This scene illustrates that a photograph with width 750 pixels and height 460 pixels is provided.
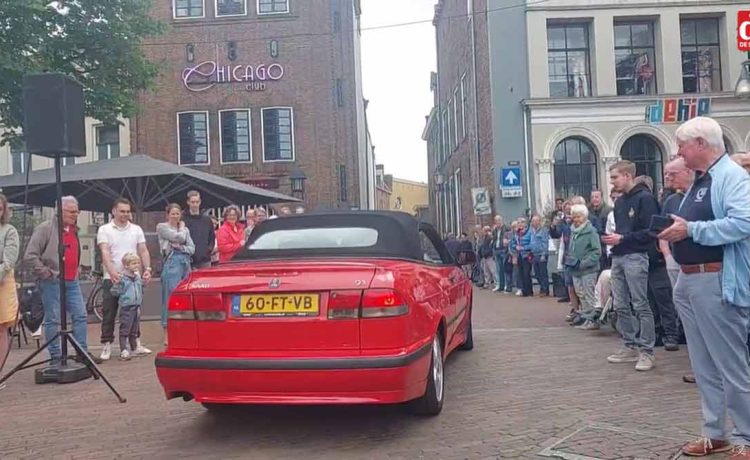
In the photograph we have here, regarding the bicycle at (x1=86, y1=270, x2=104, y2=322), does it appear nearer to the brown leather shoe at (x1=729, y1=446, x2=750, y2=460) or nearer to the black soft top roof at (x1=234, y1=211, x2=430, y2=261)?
the black soft top roof at (x1=234, y1=211, x2=430, y2=261)

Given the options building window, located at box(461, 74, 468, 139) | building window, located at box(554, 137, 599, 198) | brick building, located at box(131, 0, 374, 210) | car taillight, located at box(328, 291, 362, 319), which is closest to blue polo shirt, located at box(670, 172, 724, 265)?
car taillight, located at box(328, 291, 362, 319)

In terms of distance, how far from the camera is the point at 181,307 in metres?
4.56

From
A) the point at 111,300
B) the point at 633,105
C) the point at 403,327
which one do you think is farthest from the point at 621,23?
the point at 403,327

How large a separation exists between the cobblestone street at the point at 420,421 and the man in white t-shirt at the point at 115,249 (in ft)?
4.01

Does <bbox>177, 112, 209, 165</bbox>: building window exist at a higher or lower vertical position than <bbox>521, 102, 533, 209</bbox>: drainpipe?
higher

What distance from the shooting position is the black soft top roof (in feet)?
17.3

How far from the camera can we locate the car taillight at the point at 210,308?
446 centimetres

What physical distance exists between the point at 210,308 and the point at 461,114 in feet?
86.5

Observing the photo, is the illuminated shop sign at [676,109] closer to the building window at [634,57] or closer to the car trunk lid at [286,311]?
the building window at [634,57]

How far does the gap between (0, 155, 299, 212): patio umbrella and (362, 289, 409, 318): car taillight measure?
9.13 metres

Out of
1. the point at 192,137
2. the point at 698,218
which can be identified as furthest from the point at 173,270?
the point at 192,137

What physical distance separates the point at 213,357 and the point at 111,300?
4.30m

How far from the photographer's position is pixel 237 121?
94.0 ft

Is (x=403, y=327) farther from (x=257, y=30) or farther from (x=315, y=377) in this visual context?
(x=257, y=30)
